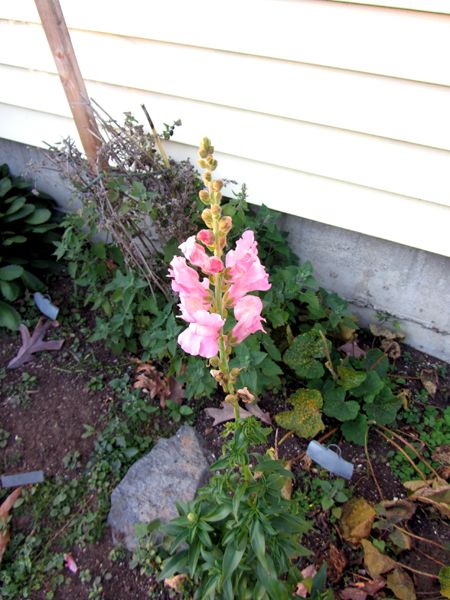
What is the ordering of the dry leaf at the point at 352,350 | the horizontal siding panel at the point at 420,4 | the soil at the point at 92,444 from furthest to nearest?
the dry leaf at the point at 352,350 → the soil at the point at 92,444 → the horizontal siding panel at the point at 420,4

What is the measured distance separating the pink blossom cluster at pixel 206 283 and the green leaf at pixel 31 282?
2.46 metres

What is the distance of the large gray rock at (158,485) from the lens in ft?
8.32

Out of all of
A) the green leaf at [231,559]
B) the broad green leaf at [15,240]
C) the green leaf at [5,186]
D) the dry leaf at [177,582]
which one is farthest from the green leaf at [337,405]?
the green leaf at [5,186]

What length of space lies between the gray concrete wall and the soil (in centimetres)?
22

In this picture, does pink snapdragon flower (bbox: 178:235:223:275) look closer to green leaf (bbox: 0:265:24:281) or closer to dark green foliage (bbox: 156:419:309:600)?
dark green foliage (bbox: 156:419:309:600)

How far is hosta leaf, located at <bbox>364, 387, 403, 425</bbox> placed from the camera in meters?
2.75

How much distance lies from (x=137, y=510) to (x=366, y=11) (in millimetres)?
2571

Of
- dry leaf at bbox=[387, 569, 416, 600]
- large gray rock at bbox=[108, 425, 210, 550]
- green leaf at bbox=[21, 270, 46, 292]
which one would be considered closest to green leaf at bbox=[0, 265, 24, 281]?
green leaf at bbox=[21, 270, 46, 292]

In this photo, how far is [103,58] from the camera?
3059 mm

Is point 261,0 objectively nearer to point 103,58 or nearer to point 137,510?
point 103,58

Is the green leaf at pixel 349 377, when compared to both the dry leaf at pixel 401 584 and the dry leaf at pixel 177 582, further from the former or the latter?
the dry leaf at pixel 177 582

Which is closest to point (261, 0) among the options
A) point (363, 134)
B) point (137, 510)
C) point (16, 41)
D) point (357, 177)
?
point (363, 134)

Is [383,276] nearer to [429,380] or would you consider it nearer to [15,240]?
[429,380]

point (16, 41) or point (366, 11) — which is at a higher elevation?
point (366, 11)
